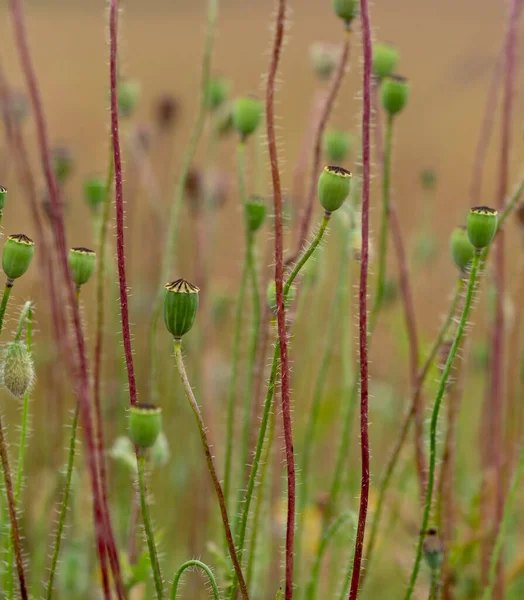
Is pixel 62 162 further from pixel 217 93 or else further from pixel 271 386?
pixel 271 386

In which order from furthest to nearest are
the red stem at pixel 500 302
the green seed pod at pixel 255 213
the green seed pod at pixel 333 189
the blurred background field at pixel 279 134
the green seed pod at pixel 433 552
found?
the blurred background field at pixel 279 134, the red stem at pixel 500 302, the green seed pod at pixel 255 213, the green seed pod at pixel 433 552, the green seed pod at pixel 333 189

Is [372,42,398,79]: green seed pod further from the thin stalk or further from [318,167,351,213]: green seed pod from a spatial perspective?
the thin stalk

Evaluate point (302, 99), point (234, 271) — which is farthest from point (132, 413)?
point (302, 99)

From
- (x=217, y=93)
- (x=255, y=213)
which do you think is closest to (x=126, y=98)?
(x=217, y=93)

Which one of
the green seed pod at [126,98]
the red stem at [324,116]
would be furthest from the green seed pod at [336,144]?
the green seed pod at [126,98]

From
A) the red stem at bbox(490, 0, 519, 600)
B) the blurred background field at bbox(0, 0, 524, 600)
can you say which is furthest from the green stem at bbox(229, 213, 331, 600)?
the blurred background field at bbox(0, 0, 524, 600)

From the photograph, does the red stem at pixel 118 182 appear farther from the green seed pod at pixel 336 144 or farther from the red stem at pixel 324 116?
the green seed pod at pixel 336 144
